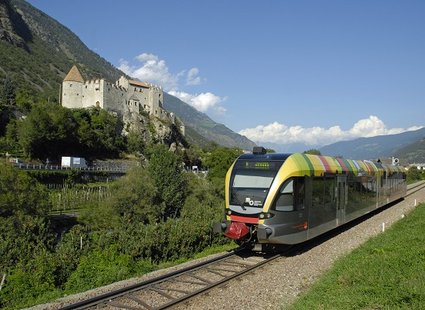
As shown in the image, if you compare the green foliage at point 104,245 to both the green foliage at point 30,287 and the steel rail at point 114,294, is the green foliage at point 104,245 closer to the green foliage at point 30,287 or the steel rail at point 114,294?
the green foliage at point 30,287

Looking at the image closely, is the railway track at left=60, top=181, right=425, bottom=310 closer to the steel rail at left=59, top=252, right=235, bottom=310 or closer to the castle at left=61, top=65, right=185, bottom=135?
the steel rail at left=59, top=252, right=235, bottom=310

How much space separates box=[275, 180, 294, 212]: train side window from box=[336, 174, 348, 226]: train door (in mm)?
4791

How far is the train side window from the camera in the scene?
12898 millimetres

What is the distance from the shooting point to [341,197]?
17.8 metres

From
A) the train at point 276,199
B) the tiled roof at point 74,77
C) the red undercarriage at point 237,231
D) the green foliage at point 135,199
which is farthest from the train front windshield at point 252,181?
the tiled roof at point 74,77

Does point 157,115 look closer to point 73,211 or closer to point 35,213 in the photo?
point 73,211

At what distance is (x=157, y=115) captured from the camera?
131 metres

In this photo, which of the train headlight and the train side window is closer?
the train headlight

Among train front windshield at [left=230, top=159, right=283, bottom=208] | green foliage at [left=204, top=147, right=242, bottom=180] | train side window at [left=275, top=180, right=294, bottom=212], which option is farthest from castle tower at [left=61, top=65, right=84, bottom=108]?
train side window at [left=275, top=180, right=294, bottom=212]

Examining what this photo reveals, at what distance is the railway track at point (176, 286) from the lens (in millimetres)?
8672

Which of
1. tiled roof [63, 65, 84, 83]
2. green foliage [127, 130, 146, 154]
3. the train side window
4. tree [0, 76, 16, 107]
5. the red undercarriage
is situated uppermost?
tiled roof [63, 65, 84, 83]

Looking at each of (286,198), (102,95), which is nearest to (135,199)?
(286,198)

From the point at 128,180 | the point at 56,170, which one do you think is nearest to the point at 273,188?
the point at 128,180

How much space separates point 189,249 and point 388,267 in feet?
37.1
